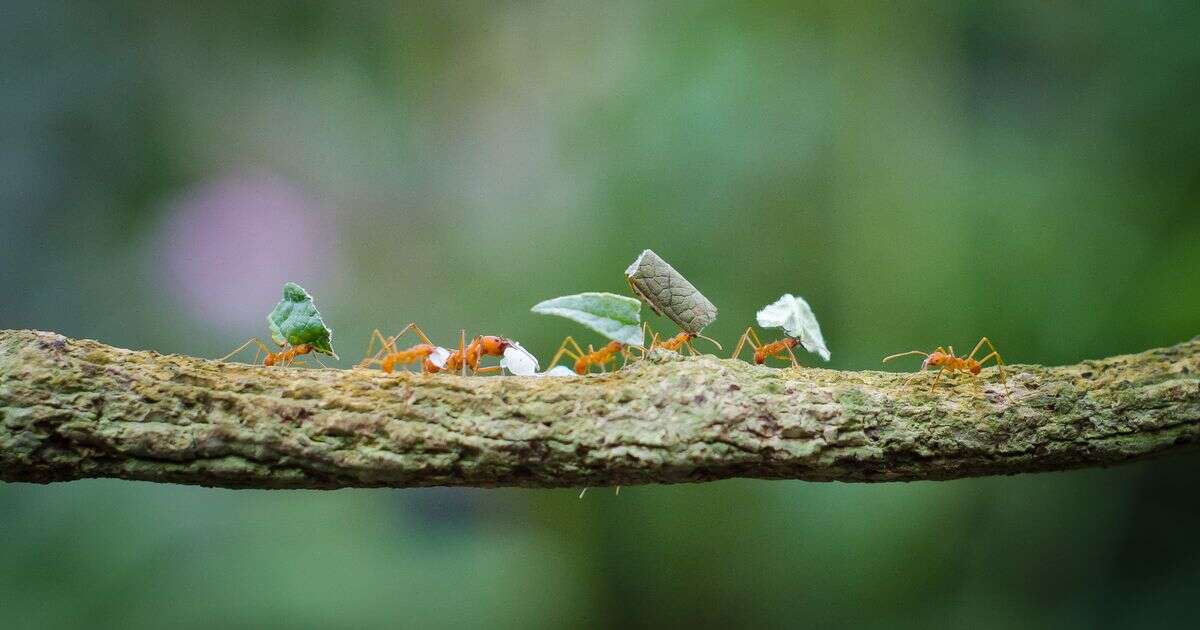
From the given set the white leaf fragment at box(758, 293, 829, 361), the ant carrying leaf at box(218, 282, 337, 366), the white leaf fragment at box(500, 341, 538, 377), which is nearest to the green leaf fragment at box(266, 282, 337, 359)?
the ant carrying leaf at box(218, 282, 337, 366)

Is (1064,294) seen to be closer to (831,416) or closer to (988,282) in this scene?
(988,282)

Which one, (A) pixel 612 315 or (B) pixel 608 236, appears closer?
(A) pixel 612 315

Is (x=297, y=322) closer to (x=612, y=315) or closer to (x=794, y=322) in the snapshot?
(x=612, y=315)

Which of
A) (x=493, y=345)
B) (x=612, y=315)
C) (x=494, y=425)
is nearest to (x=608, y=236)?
(x=493, y=345)

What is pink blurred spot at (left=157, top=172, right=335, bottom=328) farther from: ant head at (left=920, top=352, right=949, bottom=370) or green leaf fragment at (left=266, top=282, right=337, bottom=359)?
ant head at (left=920, top=352, right=949, bottom=370)

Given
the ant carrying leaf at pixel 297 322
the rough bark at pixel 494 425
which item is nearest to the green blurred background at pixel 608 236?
the ant carrying leaf at pixel 297 322
